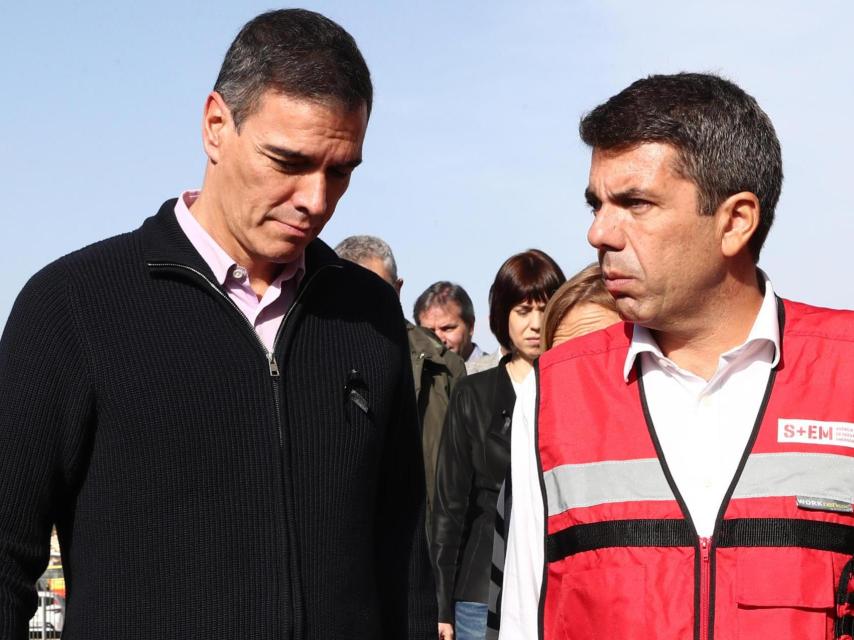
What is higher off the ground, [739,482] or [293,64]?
[293,64]

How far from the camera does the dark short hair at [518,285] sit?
595cm

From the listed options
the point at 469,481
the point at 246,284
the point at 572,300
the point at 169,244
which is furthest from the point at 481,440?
the point at 169,244

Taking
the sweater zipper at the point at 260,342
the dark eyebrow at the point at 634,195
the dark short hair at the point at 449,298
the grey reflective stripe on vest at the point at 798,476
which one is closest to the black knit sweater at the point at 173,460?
the sweater zipper at the point at 260,342

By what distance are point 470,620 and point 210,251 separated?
123 inches

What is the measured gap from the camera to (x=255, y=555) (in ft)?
9.33

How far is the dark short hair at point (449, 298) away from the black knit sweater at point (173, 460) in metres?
6.32

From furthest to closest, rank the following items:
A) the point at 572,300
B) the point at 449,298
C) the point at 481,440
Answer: the point at 449,298, the point at 481,440, the point at 572,300

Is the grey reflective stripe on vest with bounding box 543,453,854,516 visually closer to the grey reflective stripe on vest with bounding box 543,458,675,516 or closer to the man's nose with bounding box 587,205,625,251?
the grey reflective stripe on vest with bounding box 543,458,675,516

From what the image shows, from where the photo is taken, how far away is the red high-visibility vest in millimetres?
2654

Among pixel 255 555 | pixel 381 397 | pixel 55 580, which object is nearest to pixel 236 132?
pixel 381 397

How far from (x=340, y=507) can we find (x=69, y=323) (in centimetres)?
73

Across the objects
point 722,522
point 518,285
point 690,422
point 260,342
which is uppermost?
point 518,285

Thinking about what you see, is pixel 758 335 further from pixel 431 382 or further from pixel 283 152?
pixel 431 382

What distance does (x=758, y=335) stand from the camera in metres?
2.85
